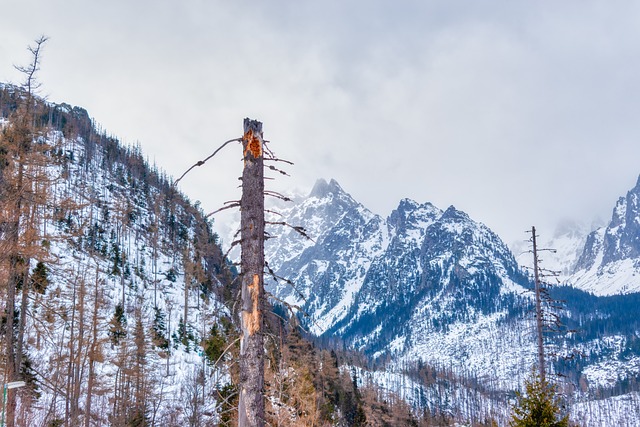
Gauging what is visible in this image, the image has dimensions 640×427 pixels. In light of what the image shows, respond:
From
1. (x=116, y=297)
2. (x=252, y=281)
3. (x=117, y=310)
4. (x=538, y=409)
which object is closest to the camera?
(x=252, y=281)

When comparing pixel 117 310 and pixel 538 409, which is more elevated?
pixel 117 310

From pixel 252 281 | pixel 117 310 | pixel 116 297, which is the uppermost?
pixel 116 297

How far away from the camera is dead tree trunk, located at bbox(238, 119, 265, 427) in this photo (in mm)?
8336

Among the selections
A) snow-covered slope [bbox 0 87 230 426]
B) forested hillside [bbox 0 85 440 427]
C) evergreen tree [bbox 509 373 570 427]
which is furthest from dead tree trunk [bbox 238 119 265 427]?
snow-covered slope [bbox 0 87 230 426]

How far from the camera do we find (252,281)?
862 cm

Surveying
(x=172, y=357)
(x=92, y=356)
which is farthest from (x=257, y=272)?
(x=172, y=357)

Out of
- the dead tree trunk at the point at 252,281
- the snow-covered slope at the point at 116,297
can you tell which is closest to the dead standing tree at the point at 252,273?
the dead tree trunk at the point at 252,281

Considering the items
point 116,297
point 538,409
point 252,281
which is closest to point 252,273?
point 252,281

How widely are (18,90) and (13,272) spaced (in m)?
6.41

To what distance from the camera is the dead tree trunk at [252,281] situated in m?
8.34

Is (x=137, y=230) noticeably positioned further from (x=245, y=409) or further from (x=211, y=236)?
(x=245, y=409)

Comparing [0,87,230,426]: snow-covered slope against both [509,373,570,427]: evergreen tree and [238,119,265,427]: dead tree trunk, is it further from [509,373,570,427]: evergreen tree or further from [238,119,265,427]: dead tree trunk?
[509,373,570,427]: evergreen tree

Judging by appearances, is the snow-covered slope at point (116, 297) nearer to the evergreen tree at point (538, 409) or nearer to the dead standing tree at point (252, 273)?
the dead standing tree at point (252, 273)

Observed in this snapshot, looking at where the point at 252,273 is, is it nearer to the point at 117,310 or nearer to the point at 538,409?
the point at 538,409
